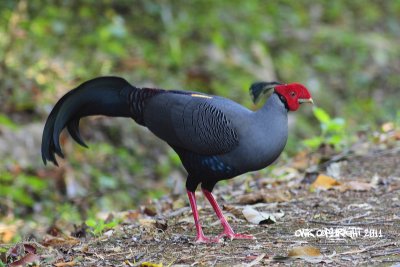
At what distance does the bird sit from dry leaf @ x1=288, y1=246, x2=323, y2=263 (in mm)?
621

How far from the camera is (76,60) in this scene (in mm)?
9430

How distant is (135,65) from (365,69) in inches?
204

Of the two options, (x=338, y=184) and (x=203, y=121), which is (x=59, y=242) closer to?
(x=203, y=121)

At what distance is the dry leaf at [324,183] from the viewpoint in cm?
541

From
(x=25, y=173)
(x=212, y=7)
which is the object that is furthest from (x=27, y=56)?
(x=212, y=7)

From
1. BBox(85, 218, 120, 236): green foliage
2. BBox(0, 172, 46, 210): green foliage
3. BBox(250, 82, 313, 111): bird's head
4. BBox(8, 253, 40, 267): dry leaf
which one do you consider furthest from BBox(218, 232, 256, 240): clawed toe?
BBox(0, 172, 46, 210): green foliage

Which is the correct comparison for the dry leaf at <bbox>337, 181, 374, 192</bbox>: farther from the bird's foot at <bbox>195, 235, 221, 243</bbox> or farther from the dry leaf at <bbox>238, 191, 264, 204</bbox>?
the bird's foot at <bbox>195, 235, 221, 243</bbox>

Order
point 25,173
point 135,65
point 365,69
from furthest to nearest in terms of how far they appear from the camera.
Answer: point 365,69
point 135,65
point 25,173

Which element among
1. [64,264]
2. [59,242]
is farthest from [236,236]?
[59,242]

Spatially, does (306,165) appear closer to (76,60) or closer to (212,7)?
(76,60)

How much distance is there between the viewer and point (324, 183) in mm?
5453

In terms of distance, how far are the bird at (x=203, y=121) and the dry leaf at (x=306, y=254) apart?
0.62m

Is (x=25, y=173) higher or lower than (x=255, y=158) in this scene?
higher

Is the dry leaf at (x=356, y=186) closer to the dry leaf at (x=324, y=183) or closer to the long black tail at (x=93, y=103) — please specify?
the dry leaf at (x=324, y=183)
